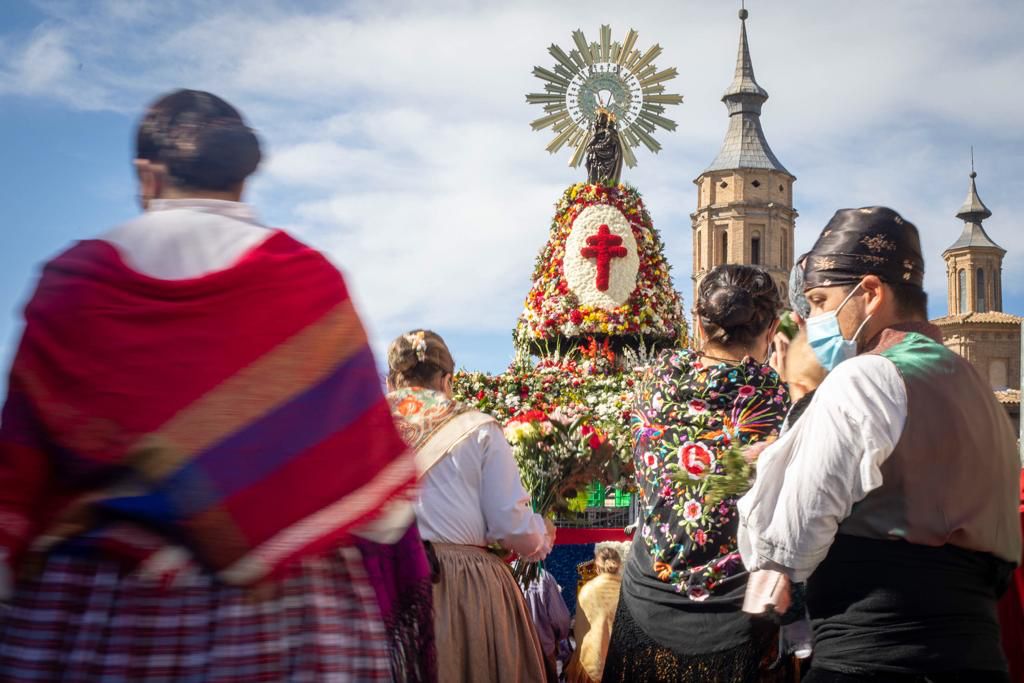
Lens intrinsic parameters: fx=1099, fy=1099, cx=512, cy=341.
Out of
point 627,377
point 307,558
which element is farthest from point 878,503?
point 627,377

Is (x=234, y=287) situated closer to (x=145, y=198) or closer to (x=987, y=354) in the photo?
(x=145, y=198)

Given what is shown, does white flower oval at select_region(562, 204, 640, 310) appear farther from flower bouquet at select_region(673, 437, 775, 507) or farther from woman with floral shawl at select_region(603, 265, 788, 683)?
flower bouquet at select_region(673, 437, 775, 507)

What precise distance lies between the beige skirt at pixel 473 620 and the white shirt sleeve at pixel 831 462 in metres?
2.01

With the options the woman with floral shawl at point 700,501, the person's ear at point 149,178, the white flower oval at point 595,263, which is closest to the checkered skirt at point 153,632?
the person's ear at point 149,178

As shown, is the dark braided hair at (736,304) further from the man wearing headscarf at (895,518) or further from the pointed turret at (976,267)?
the pointed turret at (976,267)

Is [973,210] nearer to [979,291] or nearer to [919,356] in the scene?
[979,291]

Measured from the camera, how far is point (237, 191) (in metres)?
2.39

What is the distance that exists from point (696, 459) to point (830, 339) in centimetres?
109

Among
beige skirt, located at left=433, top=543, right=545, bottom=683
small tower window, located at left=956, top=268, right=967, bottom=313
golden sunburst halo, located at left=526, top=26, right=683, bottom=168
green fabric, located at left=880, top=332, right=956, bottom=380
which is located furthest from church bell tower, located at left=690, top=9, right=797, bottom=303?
green fabric, located at left=880, top=332, right=956, bottom=380

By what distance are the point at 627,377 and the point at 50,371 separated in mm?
8454

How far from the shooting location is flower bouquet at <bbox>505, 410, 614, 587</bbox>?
A: 24.3 feet

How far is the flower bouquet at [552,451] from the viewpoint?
7398 millimetres

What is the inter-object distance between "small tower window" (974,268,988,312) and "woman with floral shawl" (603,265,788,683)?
62493 mm

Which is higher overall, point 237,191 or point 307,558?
point 237,191
